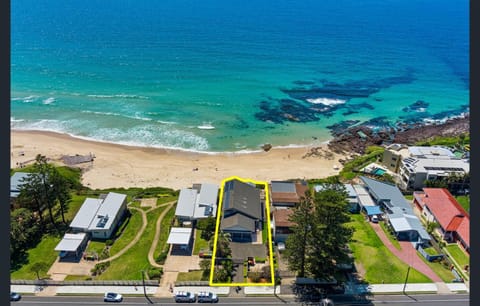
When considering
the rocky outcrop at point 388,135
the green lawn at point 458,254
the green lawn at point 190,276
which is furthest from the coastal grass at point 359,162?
the green lawn at point 190,276

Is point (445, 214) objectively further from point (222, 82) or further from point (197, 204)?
point (222, 82)

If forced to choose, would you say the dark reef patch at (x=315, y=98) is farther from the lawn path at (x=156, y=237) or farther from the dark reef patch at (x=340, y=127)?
the lawn path at (x=156, y=237)

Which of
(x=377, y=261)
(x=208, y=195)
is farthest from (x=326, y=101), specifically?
(x=377, y=261)

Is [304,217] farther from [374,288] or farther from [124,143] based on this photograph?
[124,143]

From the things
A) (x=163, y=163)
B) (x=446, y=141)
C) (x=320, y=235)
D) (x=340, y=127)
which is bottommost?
(x=320, y=235)

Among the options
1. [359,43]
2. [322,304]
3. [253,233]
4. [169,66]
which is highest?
[359,43]

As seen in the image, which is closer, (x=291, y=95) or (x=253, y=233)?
(x=253, y=233)

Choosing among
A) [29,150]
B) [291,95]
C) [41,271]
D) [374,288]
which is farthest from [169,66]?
[374,288]
